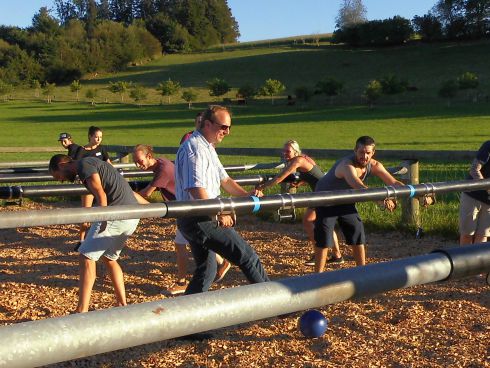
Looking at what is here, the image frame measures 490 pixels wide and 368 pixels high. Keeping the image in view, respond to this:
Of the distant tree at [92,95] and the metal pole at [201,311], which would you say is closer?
the metal pole at [201,311]

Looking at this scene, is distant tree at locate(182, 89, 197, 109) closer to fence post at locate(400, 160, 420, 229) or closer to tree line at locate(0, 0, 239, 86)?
tree line at locate(0, 0, 239, 86)

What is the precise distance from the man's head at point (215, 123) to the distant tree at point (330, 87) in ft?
228

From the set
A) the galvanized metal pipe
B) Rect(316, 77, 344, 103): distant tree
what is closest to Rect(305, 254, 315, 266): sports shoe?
the galvanized metal pipe

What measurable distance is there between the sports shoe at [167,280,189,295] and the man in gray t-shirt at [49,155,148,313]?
89cm

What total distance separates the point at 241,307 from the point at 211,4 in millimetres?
148397

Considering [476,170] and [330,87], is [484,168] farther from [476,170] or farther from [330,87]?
[330,87]

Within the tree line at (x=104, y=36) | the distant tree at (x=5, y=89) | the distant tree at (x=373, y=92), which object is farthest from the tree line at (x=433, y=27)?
the distant tree at (x=5, y=89)

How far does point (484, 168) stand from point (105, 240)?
157 inches

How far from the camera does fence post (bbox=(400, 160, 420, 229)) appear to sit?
30.5ft

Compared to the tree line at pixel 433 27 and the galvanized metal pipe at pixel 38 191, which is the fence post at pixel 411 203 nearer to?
the galvanized metal pipe at pixel 38 191

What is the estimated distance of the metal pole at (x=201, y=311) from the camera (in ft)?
5.17

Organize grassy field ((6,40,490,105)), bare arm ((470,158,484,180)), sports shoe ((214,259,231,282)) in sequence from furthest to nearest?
grassy field ((6,40,490,105)) < bare arm ((470,158,484,180)) < sports shoe ((214,259,231,282))

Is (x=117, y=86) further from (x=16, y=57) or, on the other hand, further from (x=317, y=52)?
(x=317, y=52)

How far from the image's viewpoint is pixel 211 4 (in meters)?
145
